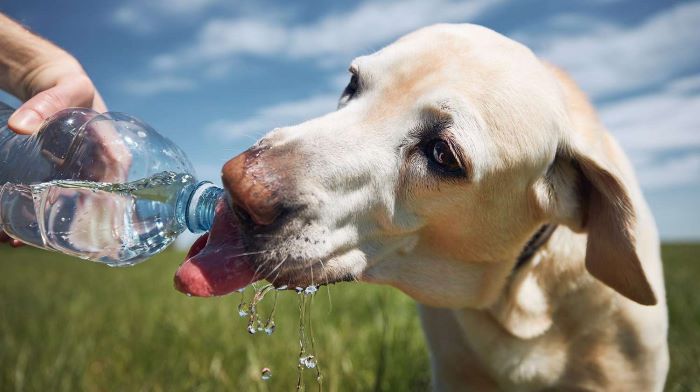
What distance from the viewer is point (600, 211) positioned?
234cm

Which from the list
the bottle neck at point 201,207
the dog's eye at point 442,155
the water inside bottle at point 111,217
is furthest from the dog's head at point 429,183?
the water inside bottle at point 111,217

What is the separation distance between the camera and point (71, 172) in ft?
7.87

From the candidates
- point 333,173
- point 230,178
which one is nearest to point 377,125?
point 333,173

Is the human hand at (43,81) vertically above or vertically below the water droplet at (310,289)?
above

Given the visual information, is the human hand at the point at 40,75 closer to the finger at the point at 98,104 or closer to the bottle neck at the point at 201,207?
the finger at the point at 98,104

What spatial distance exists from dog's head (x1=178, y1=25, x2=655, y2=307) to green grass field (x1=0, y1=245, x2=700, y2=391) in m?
0.93

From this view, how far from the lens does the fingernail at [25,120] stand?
2.04m

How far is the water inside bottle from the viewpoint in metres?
2.32

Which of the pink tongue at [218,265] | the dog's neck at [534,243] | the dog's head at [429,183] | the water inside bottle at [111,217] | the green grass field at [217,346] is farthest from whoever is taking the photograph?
the green grass field at [217,346]

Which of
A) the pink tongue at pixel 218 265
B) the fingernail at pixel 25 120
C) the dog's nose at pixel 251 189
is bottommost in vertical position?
the pink tongue at pixel 218 265

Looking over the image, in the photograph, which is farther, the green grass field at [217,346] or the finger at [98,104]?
the green grass field at [217,346]

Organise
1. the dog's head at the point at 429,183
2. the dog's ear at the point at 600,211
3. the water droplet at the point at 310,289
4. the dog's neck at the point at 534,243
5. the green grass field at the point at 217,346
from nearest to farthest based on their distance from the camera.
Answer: the dog's head at the point at 429,183
the water droplet at the point at 310,289
the dog's ear at the point at 600,211
the dog's neck at the point at 534,243
the green grass field at the point at 217,346

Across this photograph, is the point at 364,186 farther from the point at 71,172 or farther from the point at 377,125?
the point at 71,172

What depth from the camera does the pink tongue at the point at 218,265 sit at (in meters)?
1.70
